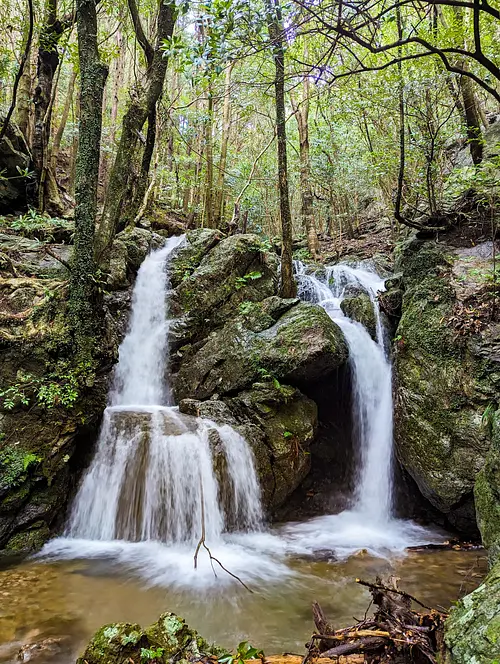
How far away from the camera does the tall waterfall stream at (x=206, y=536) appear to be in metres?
4.09

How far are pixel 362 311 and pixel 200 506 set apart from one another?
5.50 m

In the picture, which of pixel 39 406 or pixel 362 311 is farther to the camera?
→ pixel 362 311

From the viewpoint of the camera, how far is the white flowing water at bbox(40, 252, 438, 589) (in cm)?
533

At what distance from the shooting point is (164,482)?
6.22 m

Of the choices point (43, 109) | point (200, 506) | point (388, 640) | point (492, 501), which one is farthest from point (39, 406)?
point (43, 109)

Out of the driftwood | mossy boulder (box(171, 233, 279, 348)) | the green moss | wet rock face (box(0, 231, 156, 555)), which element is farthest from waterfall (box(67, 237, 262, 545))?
the driftwood

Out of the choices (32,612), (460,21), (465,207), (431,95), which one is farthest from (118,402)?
(460,21)

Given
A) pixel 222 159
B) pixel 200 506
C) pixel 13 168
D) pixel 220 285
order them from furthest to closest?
1. pixel 222 159
2. pixel 13 168
3. pixel 220 285
4. pixel 200 506

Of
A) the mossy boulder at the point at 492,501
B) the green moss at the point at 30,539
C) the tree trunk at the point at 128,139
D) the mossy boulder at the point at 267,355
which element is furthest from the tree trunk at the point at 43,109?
the mossy boulder at the point at 492,501

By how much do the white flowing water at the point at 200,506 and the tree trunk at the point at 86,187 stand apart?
1.83 meters

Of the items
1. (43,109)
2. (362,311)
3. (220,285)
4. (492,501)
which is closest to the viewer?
(492,501)

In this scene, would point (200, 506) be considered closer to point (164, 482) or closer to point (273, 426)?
point (164, 482)

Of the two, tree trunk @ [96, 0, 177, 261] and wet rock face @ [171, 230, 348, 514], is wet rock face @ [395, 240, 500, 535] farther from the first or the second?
tree trunk @ [96, 0, 177, 261]

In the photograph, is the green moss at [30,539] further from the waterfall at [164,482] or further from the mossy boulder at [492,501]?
the mossy boulder at [492,501]
